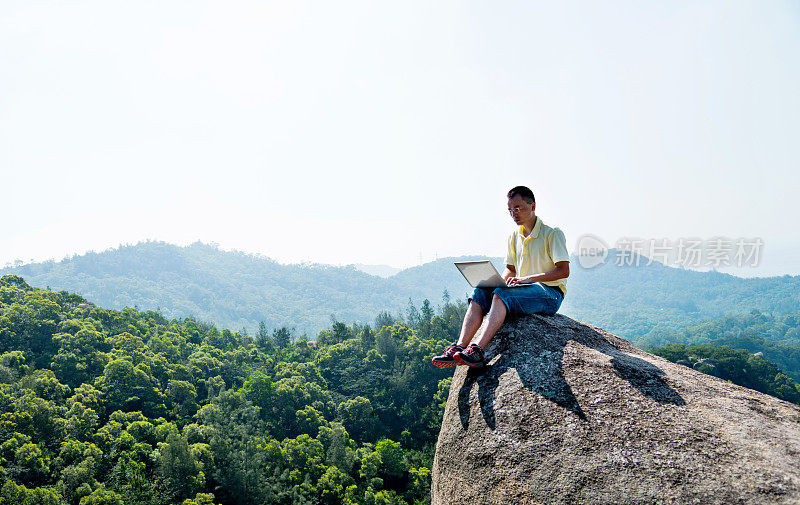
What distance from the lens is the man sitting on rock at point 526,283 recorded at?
200 inches

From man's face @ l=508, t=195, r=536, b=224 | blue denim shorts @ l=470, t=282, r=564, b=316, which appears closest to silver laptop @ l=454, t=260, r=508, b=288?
blue denim shorts @ l=470, t=282, r=564, b=316

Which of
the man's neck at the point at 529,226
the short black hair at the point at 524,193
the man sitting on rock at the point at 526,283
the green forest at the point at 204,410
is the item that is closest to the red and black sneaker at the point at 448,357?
the man sitting on rock at the point at 526,283

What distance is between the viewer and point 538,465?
12.6ft

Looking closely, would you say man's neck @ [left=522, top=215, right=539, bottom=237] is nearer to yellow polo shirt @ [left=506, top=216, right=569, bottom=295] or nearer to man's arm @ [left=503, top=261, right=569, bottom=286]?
yellow polo shirt @ [left=506, top=216, right=569, bottom=295]

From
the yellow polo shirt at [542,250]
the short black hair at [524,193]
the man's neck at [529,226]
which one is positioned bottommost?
the yellow polo shirt at [542,250]

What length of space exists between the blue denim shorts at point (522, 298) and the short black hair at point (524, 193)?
95cm

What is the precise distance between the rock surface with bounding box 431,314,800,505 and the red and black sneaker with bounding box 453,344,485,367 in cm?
16

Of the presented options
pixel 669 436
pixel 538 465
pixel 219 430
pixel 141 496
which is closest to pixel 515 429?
pixel 538 465

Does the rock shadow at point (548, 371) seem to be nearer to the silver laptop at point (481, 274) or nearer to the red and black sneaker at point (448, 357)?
the red and black sneaker at point (448, 357)

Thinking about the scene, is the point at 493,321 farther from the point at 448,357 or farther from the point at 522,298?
Result: the point at 448,357

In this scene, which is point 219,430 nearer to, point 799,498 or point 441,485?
point 441,485

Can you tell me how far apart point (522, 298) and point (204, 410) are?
46422mm

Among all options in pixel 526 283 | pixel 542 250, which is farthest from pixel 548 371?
pixel 542 250

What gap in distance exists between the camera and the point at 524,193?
17.5 ft
